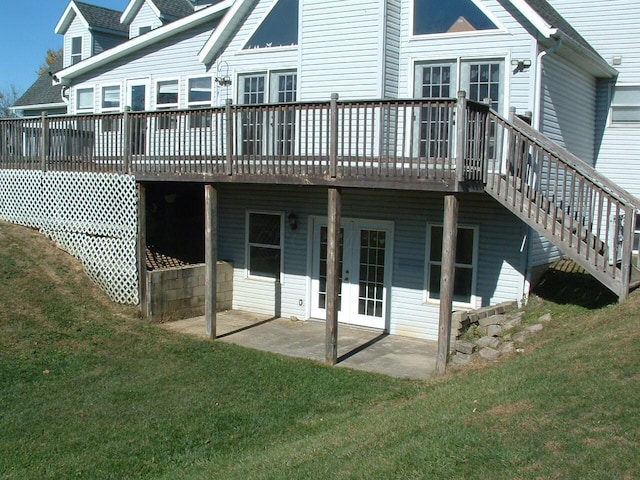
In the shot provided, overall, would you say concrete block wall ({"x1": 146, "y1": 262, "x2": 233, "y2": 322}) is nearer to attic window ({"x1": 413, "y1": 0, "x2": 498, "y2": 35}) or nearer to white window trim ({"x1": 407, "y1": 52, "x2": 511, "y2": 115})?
white window trim ({"x1": 407, "y1": 52, "x2": 511, "y2": 115})

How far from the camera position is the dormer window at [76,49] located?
2589 cm

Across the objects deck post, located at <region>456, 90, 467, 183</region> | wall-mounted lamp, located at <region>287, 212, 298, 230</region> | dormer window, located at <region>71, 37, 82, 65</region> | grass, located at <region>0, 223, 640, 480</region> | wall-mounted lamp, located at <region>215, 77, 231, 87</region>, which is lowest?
grass, located at <region>0, 223, 640, 480</region>

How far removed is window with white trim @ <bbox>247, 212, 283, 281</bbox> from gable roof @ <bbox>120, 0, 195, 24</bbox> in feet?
33.1

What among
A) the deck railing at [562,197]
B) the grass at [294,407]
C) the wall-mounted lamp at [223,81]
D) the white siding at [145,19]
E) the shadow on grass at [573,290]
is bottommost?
the grass at [294,407]

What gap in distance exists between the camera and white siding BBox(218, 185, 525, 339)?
13.0 meters

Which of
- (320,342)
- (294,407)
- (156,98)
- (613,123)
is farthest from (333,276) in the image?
(156,98)

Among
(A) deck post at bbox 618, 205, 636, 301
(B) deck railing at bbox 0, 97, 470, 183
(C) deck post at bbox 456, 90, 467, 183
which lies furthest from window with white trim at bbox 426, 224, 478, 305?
(A) deck post at bbox 618, 205, 636, 301

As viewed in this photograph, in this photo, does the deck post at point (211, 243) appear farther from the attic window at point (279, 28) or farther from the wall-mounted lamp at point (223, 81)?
the attic window at point (279, 28)

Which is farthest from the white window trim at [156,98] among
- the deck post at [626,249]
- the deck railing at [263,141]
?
the deck post at [626,249]

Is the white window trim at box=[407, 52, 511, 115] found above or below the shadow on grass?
above

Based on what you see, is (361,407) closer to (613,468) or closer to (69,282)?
(613,468)

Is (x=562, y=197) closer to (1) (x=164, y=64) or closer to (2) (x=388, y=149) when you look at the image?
(2) (x=388, y=149)

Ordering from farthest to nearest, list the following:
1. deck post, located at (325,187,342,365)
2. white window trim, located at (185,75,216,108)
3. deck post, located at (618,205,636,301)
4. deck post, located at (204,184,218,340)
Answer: white window trim, located at (185,75,216,108) < deck post, located at (204,184,218,340) < deck post, located at (325,187,342,365) < deck post, located at (618,205,636,301)

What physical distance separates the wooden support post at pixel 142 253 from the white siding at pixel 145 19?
414 inches
